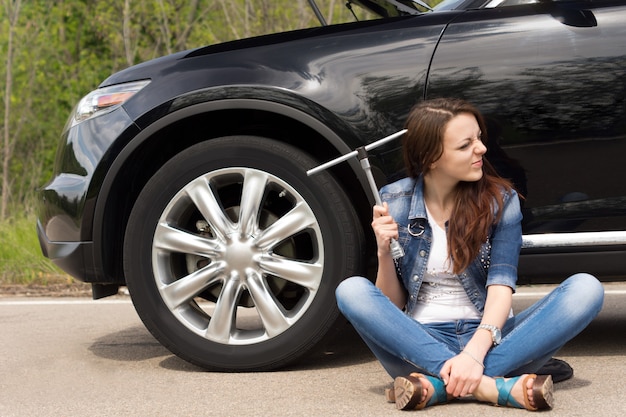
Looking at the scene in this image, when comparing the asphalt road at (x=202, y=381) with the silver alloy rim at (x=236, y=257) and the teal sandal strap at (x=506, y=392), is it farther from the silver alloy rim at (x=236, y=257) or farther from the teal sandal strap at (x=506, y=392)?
the silver alloy rim at (x=236, y=257)

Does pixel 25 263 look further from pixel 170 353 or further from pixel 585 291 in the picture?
pixel 585 291

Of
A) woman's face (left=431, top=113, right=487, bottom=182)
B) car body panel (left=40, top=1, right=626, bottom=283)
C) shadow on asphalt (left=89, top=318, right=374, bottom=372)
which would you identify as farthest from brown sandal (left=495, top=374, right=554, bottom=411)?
shadow on asphalt (left=89, top=318, right=374, bottom=372)

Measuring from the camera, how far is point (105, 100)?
4227mm

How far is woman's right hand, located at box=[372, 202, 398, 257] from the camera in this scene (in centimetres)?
333

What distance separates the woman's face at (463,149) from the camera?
11.2 feet

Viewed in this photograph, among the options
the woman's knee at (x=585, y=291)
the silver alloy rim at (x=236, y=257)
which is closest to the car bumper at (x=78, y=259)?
the silver alloy rim at (x=236, y=257)

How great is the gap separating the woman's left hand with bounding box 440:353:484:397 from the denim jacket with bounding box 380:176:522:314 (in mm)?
305

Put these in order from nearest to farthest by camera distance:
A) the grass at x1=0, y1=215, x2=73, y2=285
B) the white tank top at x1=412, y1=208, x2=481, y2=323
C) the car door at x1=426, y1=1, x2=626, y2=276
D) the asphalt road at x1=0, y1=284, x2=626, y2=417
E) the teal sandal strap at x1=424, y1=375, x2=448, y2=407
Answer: the teal sandal strap at x1=424, y1=375, x2=448, y2=407, the asphalt road at x1=0, y1=284, x2=626, y2=417, the white tank top at x1=412, y1=208, x2=481, y2=323, the car door at x1=426, y1=1, x2=626, y2=276, the grass at x1=0, y1=215, x2=73, y2=285

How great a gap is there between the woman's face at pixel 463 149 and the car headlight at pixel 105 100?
4.32 ft

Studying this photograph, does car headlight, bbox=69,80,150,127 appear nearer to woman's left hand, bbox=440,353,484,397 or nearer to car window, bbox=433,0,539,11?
car window, bbox=433,0,539,11

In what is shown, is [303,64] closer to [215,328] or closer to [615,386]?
[215,328]

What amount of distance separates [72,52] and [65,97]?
168 centimetres

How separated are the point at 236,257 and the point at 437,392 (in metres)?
1.04

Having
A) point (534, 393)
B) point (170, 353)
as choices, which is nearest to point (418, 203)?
point (534, 393)
